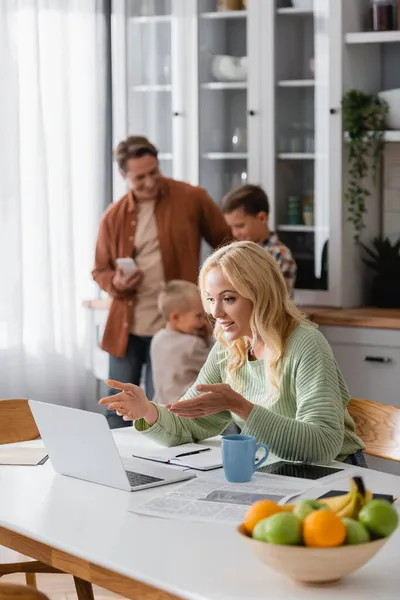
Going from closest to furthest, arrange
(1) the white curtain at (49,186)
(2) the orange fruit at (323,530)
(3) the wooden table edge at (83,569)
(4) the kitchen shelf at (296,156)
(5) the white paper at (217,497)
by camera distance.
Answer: (2) the orange fruit at (323,530) < (3) the wooden table edge at (83,569) < (5) the white paper at (217,497) < (4) the kitchen shelf at (296,156) < (1) the white curtain at (49,186)

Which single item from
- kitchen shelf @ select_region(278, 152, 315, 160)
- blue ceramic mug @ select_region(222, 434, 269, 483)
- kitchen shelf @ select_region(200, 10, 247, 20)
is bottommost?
blue ceramic mug @ select_region(222, 434, 269, 483)

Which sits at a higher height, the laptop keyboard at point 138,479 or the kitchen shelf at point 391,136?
the kitchen shelf at point 391,136

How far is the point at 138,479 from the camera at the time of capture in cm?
197

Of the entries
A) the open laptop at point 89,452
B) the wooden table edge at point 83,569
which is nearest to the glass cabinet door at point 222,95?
the open laptop at point 89,452

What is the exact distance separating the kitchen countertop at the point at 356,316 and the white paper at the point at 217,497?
1.96 m

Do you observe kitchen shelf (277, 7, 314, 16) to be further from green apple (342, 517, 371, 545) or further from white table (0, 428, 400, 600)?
green apple (342, 517, 371, 545)

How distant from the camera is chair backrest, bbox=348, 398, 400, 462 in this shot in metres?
2.32

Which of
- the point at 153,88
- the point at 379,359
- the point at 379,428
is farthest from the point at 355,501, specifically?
the point at 153,88

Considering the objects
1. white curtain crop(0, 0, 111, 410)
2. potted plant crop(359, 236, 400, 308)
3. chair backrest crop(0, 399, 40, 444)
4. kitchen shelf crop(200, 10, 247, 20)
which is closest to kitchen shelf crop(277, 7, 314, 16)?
kitchen shelf crop(200, 10, 247, 20)

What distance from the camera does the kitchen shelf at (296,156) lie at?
423 cm

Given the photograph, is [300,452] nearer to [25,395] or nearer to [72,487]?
[72,487]

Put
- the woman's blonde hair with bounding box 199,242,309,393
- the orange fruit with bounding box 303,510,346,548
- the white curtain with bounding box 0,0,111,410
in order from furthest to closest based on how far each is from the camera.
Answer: the white curtain with bounding box 0,0,111,410, the woman's blonde hair with bounding box 199,242,309,393, the orange fruit with bounding box 303,510,346,548

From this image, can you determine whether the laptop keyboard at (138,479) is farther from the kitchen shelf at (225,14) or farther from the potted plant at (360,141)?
the kitchen shelf at (225,14)

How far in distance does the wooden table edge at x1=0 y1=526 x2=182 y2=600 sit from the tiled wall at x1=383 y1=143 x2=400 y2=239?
2.96 meters
